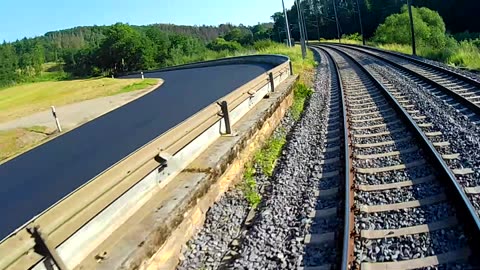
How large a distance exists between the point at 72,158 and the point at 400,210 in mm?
9017

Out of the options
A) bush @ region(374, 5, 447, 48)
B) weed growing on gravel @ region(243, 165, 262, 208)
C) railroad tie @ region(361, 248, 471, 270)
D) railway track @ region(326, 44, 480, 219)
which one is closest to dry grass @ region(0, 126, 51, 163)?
weed growing on gravel @ region(243, 165, 262, 208)

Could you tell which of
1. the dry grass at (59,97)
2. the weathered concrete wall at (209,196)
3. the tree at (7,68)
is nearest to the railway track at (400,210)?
the weathered concrete wall at (209,196)

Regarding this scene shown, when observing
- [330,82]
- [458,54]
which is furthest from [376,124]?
[458,54]

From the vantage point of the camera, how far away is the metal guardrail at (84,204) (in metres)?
3.53

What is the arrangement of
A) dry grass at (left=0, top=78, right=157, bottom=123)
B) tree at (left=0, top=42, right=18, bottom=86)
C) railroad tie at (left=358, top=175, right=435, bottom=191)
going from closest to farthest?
railroad tie at (left=358, top=175, right=435, bottom=191) → dry grass at (left=0, top=78, right=157, bottom=123) → tree at (left=0, top=42, right=18, bottom=86)

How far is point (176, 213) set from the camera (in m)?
5.32

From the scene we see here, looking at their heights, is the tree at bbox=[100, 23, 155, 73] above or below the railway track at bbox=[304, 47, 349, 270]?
above

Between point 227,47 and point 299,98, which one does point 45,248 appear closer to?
point 299,98

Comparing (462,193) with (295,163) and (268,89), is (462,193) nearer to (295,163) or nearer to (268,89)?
(295,163)

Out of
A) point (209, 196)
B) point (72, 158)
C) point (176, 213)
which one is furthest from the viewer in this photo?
point (72, 158)

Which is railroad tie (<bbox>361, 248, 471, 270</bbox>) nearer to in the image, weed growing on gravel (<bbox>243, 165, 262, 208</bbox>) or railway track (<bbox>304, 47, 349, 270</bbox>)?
railway track (<bbox>304, 47, 349, 270</bbox>)

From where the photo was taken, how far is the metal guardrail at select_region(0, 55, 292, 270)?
353 cm

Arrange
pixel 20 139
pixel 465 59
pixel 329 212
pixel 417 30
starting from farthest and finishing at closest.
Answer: pixel 417 30 → pixel 465 59 → pixel 20 139 → pixel 329 212

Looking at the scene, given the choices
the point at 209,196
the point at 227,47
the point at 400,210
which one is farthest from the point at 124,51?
the point at 400,210
